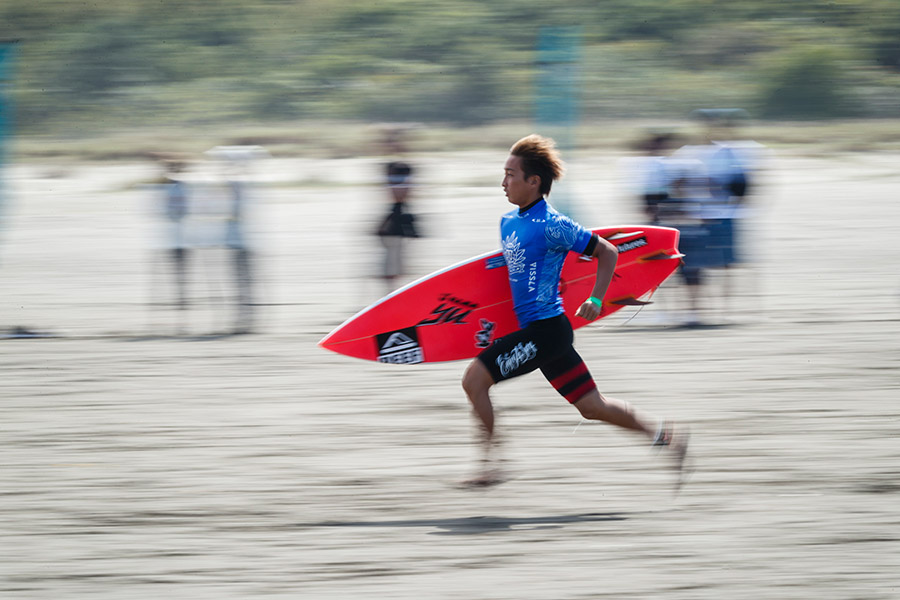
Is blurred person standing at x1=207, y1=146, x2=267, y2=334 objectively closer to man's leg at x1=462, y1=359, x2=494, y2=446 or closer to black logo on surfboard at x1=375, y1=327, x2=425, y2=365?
black logo on surfboard at x1=375, y1=327, x2=425, y2=365

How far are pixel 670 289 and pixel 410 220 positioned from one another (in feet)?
9.13

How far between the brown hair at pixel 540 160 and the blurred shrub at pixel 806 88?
115 feet

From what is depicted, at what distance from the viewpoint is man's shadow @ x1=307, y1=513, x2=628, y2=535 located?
491cm

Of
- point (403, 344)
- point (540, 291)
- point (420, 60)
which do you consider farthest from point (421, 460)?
point (420, 60)

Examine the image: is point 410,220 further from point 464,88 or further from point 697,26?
point 697,26

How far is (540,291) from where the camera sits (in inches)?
199

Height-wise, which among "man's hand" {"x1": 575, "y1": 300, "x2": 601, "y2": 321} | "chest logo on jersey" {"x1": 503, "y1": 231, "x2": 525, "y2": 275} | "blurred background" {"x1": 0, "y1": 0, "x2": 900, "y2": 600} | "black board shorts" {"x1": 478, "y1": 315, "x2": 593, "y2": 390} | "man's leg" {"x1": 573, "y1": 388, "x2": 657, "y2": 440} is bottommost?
"blurred background" {"x1": 0, "y1": 0, "x2": 900, "y2": 600}

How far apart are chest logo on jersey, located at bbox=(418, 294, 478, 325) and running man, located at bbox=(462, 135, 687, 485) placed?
753 millimetres

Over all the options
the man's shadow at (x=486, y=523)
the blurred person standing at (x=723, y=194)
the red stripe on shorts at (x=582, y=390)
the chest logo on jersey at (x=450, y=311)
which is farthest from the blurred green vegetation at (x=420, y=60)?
the man's shadow at (x=486, y=523)

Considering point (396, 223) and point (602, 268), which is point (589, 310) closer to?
point (602, 268)

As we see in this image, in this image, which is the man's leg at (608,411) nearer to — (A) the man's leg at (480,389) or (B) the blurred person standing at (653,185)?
(A) the man's leg at (480,389)

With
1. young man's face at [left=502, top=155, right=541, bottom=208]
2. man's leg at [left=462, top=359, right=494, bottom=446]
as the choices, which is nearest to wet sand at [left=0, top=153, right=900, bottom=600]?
man's leg at [left=462, top=359, right=494, bottom=446]

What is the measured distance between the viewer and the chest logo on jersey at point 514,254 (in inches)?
197

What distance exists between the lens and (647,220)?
10219 mm
